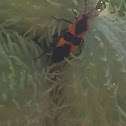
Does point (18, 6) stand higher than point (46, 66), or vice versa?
point (18, 6)

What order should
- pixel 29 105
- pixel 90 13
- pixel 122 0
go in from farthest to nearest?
pixel 122 0
pixel 90 13
pixel 29 105

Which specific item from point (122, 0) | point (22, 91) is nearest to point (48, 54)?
point (22, 91)

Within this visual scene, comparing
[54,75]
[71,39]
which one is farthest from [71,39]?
[54,75]

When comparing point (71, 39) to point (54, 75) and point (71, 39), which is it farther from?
point (54, 75)

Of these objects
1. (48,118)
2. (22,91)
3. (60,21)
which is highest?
(60,21)

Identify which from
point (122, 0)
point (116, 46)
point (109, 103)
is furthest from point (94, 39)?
point (122, 0)

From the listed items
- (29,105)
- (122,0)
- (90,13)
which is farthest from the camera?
(122,0)

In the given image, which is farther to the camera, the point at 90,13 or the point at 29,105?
the point at 90,13

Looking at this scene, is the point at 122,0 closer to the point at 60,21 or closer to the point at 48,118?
the point at 60,21
